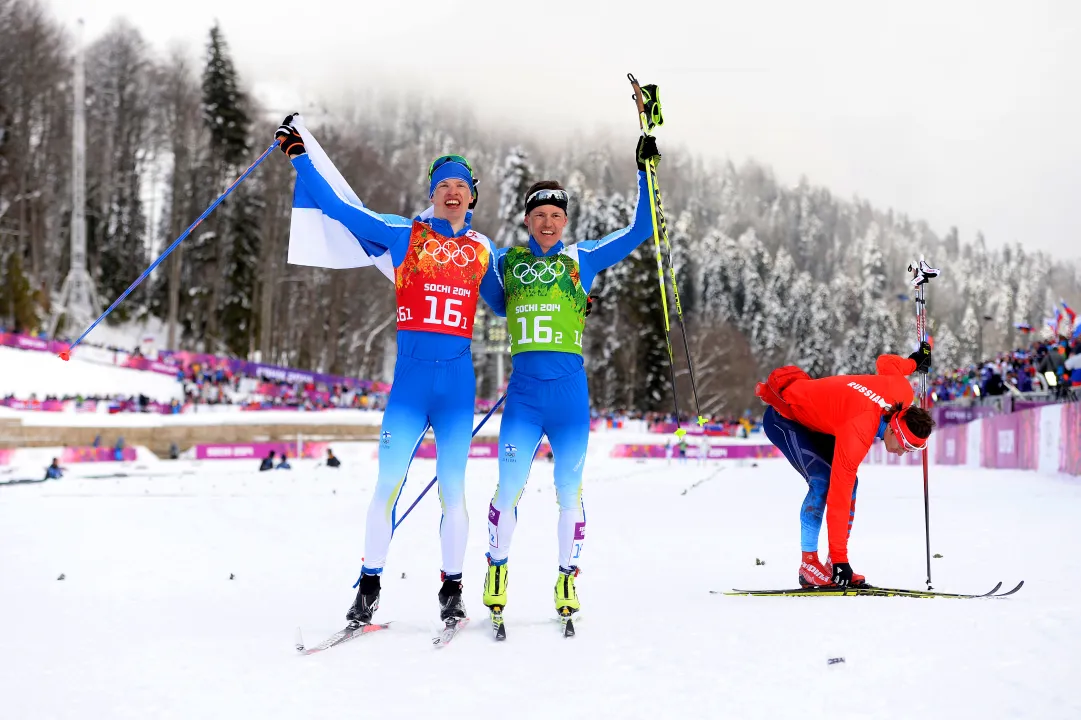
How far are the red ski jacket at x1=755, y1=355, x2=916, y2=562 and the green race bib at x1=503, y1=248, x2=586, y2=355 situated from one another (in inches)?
72.1

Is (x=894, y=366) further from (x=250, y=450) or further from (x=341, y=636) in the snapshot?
(x=250, y=450)

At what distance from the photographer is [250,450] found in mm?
28109

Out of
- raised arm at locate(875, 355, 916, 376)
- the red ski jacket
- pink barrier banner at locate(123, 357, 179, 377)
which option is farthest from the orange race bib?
pink barrier banner at locate(123, 357, 179, 377)

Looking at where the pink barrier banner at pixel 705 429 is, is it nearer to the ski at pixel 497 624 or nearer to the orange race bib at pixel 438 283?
the orange race bib at pixel 438 283

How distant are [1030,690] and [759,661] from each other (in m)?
1.09

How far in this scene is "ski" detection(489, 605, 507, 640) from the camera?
471 centimetres

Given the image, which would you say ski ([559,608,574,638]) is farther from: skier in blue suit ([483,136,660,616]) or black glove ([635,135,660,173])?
black glove ([635,135,660,173])

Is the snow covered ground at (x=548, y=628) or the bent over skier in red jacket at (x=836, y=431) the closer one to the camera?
the snow covered ground at (x=548, y=628)

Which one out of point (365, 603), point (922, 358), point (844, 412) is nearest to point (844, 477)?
point (844, 412)

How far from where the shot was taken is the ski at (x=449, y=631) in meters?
4.55

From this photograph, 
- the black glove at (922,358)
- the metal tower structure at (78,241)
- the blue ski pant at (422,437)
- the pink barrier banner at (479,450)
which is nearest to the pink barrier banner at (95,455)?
the pink barrier banner at (479,450)

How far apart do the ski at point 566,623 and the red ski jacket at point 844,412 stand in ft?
6.29

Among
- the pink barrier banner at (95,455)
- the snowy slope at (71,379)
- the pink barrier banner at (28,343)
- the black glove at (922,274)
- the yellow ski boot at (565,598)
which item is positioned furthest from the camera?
the pink barrier banner at (28,343)

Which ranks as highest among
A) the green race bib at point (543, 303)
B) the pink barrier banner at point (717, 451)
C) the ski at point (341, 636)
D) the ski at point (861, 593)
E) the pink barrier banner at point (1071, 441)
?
the green race bib at point (543, 303)
